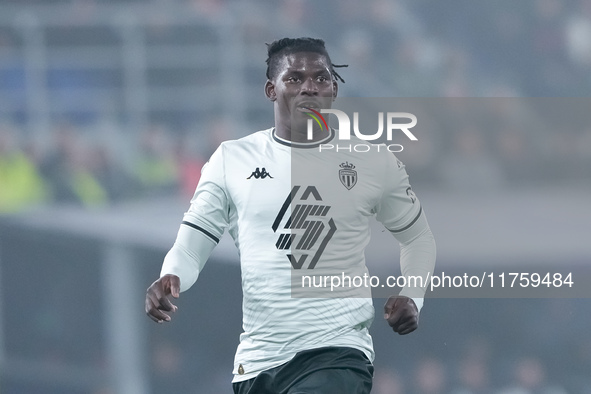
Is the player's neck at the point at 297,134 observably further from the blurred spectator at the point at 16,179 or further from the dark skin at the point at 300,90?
the blurred spectator at the point at 16,179

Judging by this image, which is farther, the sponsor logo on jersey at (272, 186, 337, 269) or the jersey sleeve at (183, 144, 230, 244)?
the jersey sleeve at (183, 144, 230, 244)

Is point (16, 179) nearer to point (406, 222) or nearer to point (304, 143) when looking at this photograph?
point (304, 143)

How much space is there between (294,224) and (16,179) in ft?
17.8

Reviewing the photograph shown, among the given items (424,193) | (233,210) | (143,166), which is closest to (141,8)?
(143,166)

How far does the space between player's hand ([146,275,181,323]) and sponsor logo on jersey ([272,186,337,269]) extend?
0.40 metres

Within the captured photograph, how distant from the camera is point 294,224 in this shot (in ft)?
12.2

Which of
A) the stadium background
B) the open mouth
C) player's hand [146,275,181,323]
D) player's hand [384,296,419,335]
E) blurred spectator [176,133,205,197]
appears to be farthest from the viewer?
blurred spectator [176,133,205,197]

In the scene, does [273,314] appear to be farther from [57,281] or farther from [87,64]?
[87,64]

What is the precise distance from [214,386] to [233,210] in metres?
4.97

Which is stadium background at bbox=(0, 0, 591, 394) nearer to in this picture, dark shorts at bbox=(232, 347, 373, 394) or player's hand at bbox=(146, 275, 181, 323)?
dark shorts at bbox=(232, 347, 373, 394)

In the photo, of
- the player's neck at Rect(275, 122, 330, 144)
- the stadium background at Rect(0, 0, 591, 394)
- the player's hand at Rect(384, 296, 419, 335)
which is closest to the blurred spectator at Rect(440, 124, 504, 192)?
the stadium background at Rect(0, 0, 591, 394)

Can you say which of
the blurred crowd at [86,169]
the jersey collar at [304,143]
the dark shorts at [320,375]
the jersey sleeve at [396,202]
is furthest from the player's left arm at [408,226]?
the blurred crowd at [86,169]

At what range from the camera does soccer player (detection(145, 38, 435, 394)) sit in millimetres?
3572

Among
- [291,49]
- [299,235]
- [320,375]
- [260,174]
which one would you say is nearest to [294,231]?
[299,235]
